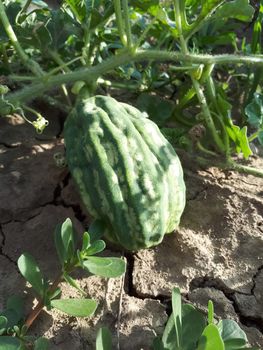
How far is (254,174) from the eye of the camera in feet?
8.09

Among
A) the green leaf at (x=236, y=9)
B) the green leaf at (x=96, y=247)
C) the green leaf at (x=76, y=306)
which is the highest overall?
the green leaf at (x=236, y=9)

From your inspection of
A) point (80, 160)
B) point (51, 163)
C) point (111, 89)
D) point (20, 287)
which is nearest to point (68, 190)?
point (51, 163)

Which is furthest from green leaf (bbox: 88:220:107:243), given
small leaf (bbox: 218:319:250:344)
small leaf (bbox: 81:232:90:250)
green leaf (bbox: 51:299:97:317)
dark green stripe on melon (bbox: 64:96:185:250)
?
small leaf (bbox: 218:319:250:344)

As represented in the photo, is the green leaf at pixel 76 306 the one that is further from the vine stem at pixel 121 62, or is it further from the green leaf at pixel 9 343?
the vine stem at pixel 121 62

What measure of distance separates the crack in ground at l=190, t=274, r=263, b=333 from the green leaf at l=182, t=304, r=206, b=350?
30 centimetres

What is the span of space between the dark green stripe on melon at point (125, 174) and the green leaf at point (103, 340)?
393mm

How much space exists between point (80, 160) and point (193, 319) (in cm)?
74

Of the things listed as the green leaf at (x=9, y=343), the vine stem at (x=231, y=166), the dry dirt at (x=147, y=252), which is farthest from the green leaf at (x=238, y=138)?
the green leaf at (x=9, y=343)

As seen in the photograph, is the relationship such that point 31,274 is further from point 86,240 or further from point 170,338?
point 170,338

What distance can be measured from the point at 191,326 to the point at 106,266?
0.33m

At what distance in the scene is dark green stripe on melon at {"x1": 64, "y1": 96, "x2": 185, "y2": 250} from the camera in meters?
1.96

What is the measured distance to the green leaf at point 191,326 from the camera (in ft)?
5.47

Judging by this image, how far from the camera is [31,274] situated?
1806mm

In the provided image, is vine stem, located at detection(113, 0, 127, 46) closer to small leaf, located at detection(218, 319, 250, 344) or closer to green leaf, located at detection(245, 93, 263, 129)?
green leaf, located at detection(245, 93, 263, 129)
